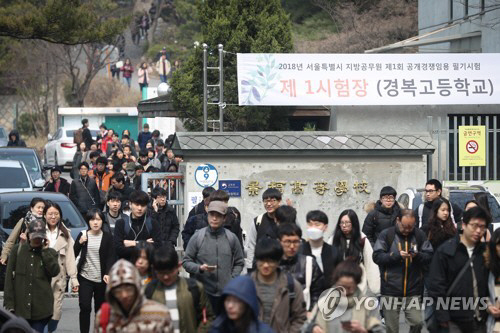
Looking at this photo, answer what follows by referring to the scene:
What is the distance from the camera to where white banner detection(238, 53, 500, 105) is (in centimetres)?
2247

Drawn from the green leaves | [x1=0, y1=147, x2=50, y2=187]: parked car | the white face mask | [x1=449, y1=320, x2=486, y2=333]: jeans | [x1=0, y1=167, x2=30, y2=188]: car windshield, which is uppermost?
the green leaves

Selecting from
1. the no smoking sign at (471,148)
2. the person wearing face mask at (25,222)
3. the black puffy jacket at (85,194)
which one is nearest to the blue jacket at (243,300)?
the person wearing face mask at (25,222)

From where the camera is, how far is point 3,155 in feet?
79.7

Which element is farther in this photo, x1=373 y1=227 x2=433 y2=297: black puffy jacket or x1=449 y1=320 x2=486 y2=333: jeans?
x1=373 y1=227 x2=433 y2=297: black puffy jacket

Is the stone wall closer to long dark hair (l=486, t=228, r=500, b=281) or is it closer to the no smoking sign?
the no smoking sign

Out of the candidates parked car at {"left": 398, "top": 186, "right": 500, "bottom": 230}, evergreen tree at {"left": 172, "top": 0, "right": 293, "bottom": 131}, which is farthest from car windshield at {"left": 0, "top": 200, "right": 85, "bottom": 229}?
evergreen tree at {"left": 172, "top": 0, "right": 293, "bottom": 131}

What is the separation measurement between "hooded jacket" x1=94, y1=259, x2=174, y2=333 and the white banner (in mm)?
16200

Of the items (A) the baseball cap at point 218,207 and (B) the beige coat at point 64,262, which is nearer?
(A) the baseball cap at point 218,207

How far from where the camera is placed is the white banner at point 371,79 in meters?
22.5

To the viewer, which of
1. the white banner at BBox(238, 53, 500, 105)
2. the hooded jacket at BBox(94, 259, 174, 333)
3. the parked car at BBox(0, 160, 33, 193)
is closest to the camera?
the hooded jacket at BBox(94, 259, 174, 333)

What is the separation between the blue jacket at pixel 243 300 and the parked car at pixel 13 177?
14647mm

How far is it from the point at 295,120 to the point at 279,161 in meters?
11.5

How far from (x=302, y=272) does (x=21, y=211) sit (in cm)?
942

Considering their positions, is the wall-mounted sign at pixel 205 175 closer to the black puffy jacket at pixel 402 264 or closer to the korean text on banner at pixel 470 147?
the korean text on banner at pixel 470 147
